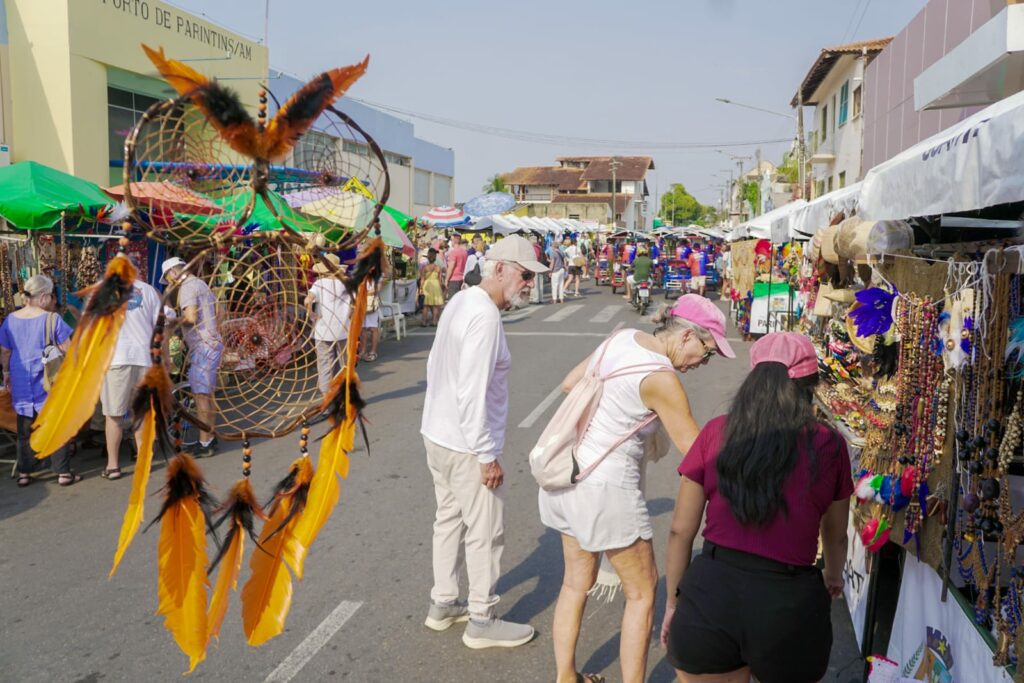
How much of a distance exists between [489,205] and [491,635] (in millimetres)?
20535

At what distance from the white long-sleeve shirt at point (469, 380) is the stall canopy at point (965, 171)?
187 centimetres

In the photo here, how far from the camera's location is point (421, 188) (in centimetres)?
3678

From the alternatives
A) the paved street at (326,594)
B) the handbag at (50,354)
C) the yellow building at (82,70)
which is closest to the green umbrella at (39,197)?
the handbag at (50,354)

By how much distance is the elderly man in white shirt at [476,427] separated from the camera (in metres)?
3.87

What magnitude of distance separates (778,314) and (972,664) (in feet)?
39.5

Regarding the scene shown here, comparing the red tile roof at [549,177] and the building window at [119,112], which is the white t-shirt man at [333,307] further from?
the red tile roof at [549,177]

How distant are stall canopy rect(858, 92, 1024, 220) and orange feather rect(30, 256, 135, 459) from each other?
272 cm

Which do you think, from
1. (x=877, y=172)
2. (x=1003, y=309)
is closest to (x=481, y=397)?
(x=1003, y=309)

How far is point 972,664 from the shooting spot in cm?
300

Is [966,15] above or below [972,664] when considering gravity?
above

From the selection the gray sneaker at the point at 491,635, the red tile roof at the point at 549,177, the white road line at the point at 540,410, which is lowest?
the gray sneaker at the point at 491,635

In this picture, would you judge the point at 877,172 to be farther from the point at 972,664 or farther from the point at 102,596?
the point at 102,596

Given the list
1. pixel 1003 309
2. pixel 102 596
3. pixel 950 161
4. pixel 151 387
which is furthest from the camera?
pixel 102 596

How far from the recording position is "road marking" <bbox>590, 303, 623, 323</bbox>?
2020 centimetres
